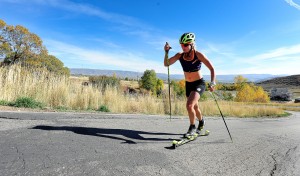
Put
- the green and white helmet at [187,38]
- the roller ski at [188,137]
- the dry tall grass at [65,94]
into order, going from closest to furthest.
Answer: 1. the roller ski at [188,137]
2. the green and white helmet at [187,38]
3. the dry tall grass at [65,94]

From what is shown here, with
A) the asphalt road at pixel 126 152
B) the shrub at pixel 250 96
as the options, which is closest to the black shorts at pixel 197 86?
the asphalt road at pixel 126 152

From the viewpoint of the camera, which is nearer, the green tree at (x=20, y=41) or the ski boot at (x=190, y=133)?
the ski boot at (x=190, y=133)

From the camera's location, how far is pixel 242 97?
136ft

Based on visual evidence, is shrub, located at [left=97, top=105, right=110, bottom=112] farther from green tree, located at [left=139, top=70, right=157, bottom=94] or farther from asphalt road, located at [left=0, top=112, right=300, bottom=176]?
green tree, located at [left=139, top=70, right=157, bottom=94]

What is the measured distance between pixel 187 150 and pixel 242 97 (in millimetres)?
40363

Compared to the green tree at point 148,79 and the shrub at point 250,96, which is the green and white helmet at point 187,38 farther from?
the green tree at point 148,79

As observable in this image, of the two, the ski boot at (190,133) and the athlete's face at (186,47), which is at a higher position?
the athlete's face at (186,47)

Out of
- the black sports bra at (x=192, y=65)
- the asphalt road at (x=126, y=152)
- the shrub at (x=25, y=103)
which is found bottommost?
the asphalt road at (x=126, y=152)

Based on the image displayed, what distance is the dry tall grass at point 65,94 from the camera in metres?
9.48

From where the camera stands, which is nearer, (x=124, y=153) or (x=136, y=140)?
(x=124, y=153)

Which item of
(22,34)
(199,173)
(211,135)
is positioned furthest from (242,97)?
(199,173)

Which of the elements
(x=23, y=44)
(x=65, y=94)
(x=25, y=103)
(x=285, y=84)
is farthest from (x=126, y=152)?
(x=285, y=84)

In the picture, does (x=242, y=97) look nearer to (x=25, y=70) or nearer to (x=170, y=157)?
(x=25, y=70)

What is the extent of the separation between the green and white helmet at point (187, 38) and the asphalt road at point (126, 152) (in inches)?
82.6
